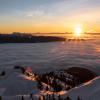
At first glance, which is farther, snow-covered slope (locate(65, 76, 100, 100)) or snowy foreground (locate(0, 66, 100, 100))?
snowy foreground (locate(0, 66, 100, 100))

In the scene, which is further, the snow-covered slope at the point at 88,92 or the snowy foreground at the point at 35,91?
the snowy foreground at the point at 35,91

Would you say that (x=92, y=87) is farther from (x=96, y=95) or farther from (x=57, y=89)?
(x=57, y=89)

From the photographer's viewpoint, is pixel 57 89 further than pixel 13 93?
Yes


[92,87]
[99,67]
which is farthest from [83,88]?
[99,67]

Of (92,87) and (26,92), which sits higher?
(92,87)

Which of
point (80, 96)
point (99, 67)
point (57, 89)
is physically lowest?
point (99, 67)

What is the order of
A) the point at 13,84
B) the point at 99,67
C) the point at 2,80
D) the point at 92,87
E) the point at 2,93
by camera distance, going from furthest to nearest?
the point at 99,67, the point at 2,80, the point at 13,84, the point at 2,93, the point at 92,87

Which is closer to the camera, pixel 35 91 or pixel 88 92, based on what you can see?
pixel 88 92

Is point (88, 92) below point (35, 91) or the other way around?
the other way around

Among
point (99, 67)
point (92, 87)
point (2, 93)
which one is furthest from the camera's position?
point (99, 67)

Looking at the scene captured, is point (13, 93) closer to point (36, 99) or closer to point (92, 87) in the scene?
point (36, 99)
